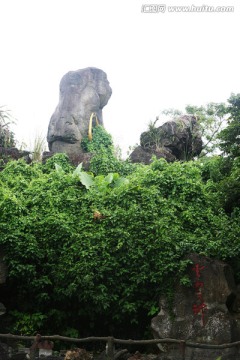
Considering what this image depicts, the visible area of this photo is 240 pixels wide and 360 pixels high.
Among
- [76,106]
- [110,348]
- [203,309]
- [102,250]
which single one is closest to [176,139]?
[76,106]

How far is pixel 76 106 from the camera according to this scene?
17.1 meters

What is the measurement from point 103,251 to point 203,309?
1.83 meters

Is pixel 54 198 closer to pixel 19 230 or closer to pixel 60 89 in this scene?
pixel 19 230

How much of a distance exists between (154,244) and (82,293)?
1405mm

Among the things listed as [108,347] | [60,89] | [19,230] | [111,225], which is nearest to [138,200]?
[111,225]

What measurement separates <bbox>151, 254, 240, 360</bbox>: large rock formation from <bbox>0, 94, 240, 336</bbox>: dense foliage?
0.23 m

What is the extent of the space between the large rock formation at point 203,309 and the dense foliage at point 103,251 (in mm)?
232

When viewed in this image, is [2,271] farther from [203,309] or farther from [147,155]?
[147,155]

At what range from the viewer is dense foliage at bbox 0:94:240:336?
24.3 ft

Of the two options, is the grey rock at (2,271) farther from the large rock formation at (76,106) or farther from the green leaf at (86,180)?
the large rock formation at (76,106)

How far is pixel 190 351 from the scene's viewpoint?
6.52 metres

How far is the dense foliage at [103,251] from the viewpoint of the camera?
24.3 feet

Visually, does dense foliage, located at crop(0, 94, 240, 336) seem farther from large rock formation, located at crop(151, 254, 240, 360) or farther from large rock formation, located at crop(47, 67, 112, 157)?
large rock formation, located at crop(47, 67, 112, 157)

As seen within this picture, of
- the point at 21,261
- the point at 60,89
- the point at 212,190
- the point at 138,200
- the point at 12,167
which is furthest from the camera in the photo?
the point at 60,89
